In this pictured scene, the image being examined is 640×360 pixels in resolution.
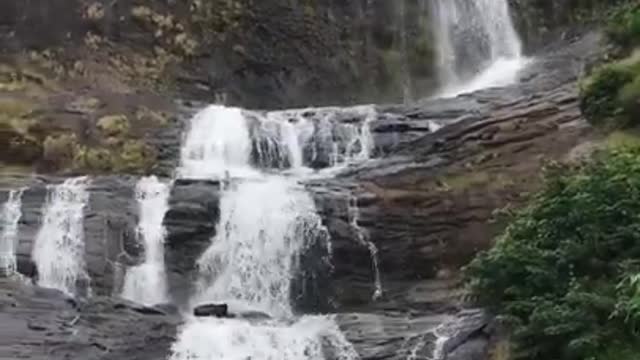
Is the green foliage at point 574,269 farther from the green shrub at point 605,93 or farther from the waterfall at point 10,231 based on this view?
the waterfall at point 10,231

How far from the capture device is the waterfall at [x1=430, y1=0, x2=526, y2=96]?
2953 cm

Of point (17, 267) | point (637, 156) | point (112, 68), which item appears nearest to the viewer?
point (637, 156)

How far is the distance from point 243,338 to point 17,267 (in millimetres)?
4910

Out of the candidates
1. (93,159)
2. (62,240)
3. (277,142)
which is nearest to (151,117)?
(93,159)

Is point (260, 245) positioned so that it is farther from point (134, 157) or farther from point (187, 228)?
point (134, 157)

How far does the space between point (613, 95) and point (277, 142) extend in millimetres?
8059

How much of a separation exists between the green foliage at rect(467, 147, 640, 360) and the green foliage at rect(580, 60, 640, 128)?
2.94 m

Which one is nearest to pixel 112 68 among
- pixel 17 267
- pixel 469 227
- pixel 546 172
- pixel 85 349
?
pixel 17 267

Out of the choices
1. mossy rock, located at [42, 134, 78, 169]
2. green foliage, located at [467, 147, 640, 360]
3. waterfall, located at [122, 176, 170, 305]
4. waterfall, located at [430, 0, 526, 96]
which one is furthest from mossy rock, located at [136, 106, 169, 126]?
green foliage, located at [467, 147, 640, 360]

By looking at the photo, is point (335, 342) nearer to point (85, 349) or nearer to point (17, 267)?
point (85, 349)

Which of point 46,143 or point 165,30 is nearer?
point 46,143

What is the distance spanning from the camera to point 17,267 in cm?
1823

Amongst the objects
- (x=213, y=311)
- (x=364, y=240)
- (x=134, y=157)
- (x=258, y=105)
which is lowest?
(x=213, y=311)

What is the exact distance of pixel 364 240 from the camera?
18875 millimetres
